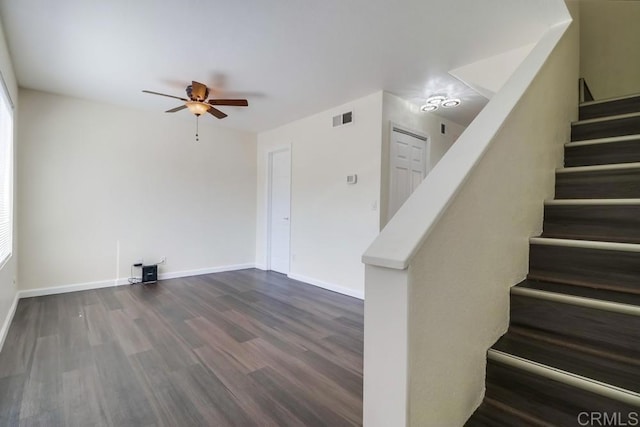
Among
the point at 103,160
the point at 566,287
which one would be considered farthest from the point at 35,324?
the point at 566,287

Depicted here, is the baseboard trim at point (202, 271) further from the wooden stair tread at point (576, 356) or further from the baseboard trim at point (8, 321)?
the wooden stair tread at point (576, 356)

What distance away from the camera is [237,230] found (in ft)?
18.4

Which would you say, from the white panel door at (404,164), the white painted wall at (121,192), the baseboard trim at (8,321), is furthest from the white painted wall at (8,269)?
the white panel door at (404,164)

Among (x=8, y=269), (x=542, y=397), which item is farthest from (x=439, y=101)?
(x=8, y=269)

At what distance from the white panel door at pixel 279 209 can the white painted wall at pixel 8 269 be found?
3327 mm

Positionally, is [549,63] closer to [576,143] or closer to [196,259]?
[576,143]

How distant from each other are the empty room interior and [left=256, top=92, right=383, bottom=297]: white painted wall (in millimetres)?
37

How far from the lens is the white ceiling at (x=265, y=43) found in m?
2.20

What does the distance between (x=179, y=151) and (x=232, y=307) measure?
2803 millimetres

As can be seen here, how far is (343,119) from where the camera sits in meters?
4.15

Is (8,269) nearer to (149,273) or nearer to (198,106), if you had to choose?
(149,273)

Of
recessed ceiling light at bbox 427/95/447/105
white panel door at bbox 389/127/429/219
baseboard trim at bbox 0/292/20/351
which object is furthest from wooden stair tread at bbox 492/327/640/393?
baseboard trim at bbox 0/292/20/351

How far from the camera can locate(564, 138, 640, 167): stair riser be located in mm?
1793

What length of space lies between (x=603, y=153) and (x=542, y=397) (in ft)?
5.32
